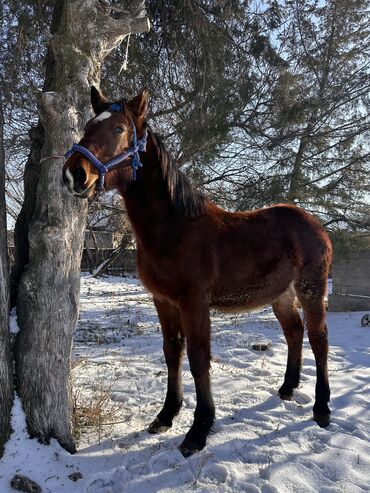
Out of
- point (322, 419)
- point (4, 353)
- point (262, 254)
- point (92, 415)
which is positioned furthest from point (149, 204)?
point (322, 419)

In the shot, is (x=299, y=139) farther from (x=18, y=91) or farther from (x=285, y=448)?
(x=285, y=448)

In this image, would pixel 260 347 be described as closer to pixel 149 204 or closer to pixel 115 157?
pixel 149 204

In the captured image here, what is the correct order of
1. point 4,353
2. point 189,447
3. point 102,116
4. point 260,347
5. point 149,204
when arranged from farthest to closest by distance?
point 260,347 → point 149,204 → point 189,447 → point 102,116 → point 4,353

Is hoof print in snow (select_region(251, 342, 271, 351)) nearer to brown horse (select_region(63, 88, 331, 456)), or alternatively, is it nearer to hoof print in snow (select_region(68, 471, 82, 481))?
brown horse (select_region(63, 88, 331, 456))

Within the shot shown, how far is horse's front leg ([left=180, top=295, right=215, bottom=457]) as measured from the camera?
2.73 m

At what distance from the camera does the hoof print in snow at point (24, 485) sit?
2086mm

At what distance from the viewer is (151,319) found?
860 centimetres

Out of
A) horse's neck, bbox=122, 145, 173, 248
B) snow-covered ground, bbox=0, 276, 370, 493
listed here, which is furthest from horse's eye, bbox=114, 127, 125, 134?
snow-covered ground, bbox=0, 276, 370, 493

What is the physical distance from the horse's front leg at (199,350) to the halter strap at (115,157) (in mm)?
980

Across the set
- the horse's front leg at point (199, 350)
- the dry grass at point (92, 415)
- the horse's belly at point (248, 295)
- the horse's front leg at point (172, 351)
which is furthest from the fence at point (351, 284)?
the dry grass at point (92, 415)

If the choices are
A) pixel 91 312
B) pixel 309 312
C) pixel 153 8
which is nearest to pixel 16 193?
pixel 153 8

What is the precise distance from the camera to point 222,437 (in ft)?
9.27

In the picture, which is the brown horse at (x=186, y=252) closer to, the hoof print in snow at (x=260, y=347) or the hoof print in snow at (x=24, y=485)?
the hoof print in snow at (x=24, y=485)

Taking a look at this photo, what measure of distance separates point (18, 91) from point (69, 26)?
2.26 metres
